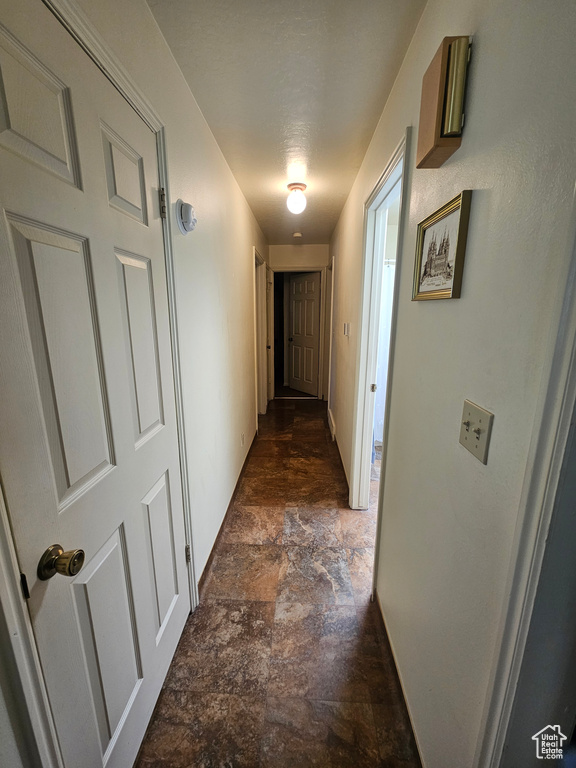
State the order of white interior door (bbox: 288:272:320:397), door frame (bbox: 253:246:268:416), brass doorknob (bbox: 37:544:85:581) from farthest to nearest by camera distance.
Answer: white interior door (bbox: 288:272:320:397) → door frame (bbox: 253:246:268:416) → brass doorknob (bbox: 37:544:85:581)

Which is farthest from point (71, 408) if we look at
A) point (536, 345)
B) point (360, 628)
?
point (360, 628)

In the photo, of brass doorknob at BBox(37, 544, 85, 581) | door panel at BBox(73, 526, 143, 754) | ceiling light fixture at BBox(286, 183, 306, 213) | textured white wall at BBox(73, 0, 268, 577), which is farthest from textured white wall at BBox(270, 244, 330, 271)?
brass doorknob at BBox(37, 544, 85, 581)

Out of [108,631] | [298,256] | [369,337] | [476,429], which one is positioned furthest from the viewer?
[298,256]

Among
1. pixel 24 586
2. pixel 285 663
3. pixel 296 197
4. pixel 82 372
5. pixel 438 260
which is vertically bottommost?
pixel 285 663

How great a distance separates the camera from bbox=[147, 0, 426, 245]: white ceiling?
1.00m

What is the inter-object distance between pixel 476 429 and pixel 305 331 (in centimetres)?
456

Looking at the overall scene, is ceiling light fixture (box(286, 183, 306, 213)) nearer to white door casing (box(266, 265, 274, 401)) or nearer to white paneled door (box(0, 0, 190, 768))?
white paneled door (box(0, 0, 190, 768))

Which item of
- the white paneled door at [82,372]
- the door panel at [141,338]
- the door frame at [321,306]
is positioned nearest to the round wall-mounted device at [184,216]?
the white paneled door at [82,372]

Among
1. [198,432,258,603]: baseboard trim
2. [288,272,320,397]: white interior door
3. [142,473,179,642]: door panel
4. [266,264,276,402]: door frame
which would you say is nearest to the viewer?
[142,473,179,642]: door panel

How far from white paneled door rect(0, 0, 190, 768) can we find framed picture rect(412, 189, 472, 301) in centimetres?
90

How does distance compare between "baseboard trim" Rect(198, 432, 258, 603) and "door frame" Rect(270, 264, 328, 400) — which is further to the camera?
"door frame" Rect(270, 264, 328, 400)

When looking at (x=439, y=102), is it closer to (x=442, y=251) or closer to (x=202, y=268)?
(x=442, y=251)

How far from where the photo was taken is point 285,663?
127cm

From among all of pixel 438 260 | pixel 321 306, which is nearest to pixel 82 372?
pixel 438 260
